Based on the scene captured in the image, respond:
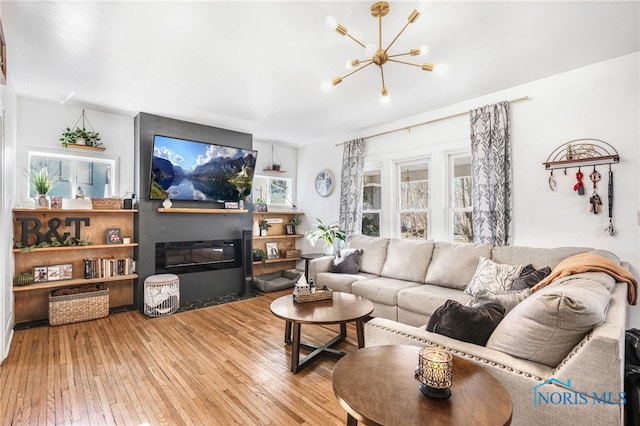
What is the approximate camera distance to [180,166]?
4.19 metres

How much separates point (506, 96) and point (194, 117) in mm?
3923

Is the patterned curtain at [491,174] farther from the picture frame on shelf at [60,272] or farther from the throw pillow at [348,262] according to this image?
the picture frame on shelf at [60,272]

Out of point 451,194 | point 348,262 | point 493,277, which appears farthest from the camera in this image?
point 348,262

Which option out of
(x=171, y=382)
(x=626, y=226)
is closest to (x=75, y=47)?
(x=171, y=382)

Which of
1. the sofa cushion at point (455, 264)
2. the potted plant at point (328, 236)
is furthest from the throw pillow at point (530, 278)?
the potted plant at point (328, 236)

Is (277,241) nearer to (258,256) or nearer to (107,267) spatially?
(258,256)

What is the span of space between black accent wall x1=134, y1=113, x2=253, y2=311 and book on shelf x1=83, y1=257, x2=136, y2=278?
0.39 feet

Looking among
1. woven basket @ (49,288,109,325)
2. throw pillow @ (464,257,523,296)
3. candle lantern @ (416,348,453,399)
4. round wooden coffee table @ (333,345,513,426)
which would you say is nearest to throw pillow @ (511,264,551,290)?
throw pillow @ (464,257,523,296)

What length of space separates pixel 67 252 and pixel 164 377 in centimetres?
252

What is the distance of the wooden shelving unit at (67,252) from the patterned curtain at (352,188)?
3009 millimetres

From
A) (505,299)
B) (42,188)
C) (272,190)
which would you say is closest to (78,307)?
(42,188)

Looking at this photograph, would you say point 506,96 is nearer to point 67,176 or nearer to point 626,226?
point 626,226

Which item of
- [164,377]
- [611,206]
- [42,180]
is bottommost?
[164,377]

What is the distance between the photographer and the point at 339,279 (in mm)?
3801
